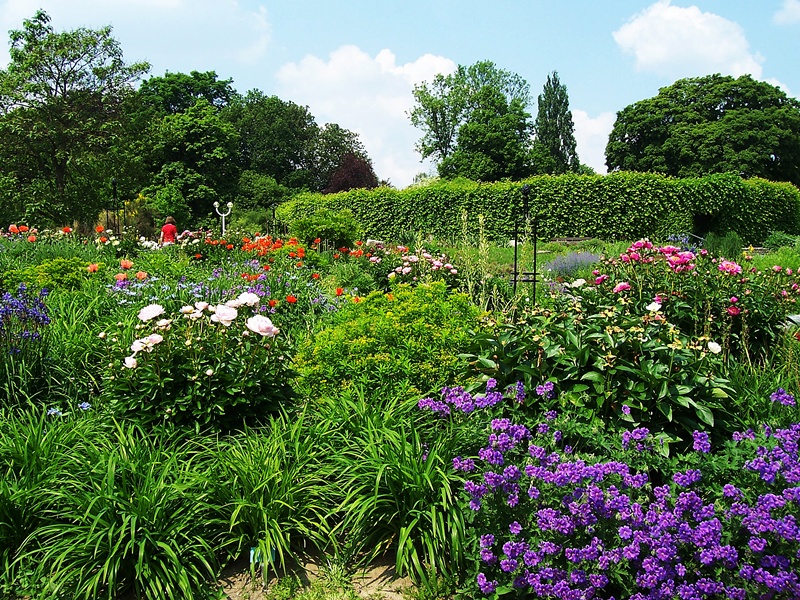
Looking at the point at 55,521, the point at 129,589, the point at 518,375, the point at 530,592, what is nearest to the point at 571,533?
the point at 530,592

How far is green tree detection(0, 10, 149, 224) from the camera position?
1970cm

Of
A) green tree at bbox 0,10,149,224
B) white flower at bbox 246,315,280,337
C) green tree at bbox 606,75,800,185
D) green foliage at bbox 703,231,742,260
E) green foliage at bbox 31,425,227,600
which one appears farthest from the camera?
green tree at bbox 606,75,800,185

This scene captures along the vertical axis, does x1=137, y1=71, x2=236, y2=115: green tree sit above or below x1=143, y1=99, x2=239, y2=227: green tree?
above

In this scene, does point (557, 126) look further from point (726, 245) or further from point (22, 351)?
point (22, 351)

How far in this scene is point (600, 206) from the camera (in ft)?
56.6

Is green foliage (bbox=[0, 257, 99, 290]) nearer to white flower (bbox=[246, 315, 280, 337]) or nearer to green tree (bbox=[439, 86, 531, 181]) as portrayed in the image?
white flower (bbox=[246, 315, 280, 337])

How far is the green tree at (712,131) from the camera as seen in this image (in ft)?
109

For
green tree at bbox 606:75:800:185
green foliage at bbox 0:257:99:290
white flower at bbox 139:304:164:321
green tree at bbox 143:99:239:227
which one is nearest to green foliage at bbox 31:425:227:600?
white flower at bbox 139:304:164:321

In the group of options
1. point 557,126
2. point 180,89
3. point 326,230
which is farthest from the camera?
point 557,126

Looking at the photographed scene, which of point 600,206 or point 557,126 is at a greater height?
point 557,126

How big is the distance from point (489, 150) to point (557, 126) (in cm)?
670

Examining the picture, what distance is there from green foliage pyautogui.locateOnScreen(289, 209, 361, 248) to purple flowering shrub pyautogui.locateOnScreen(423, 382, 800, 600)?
11.0m

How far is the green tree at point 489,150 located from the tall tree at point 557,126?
7.99ft

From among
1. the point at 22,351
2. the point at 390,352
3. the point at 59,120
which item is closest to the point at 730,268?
the point at 390,352
